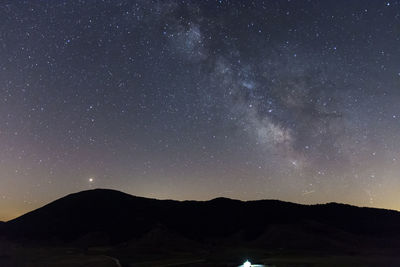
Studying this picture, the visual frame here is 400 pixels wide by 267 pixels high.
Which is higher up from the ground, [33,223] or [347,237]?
[33,223]

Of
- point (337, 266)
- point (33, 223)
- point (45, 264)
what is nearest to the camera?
point (337, 266)

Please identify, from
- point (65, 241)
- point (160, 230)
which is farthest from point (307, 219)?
point (65, 241)

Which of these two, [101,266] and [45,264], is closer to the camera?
[101,266]

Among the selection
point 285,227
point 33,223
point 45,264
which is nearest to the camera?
point 45,264

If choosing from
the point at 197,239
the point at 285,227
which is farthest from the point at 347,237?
the point at 197,239

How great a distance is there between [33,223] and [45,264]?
368 feet

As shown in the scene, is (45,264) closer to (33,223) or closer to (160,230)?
(160,230)

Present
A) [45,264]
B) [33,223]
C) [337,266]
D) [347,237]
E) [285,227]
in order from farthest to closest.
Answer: [33,223] < [285,227] < [347,237] < [45,264] < [337,266]

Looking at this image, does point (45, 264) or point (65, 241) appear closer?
point (45, 264)

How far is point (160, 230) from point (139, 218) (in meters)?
24.6

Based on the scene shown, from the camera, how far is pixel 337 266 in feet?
270

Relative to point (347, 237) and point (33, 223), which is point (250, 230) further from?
point (33, 223)

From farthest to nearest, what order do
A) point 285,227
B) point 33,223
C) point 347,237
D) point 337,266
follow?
point 33,223
point 285,227
point 347,237
point 337,266

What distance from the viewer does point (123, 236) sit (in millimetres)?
172375
